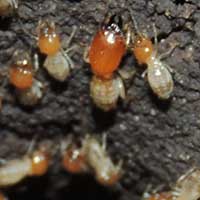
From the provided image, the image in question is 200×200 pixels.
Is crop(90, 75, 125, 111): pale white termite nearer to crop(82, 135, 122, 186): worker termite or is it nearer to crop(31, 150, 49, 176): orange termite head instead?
crop(82, 135, 122, 186): worker termite

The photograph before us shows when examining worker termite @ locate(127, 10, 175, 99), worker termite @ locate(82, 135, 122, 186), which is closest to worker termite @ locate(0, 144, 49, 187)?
worker termite @ locate(82, 135, 122, 186)

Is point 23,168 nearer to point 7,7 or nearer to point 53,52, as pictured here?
point 53,52

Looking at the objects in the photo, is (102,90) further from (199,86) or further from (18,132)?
(18,132)

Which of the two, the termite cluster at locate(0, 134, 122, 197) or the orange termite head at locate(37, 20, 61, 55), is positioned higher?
the orange termite head at locate(37, 20, 61, 55)

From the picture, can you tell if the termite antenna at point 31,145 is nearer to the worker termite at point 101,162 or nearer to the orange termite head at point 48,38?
the worker termite at point 101,162

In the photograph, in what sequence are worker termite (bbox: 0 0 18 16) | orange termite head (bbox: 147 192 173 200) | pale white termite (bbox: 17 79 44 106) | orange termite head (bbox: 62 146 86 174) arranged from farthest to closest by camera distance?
orange termite head (bbox: 62 146 86 174)
orange termite head (bbox: 147 192 173 200)
pale white termite (bbox: 17 79 44 106)
worker termite (bbox: 0 0 18 16)

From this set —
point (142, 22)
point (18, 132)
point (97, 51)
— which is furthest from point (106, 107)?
point (18, 132)
